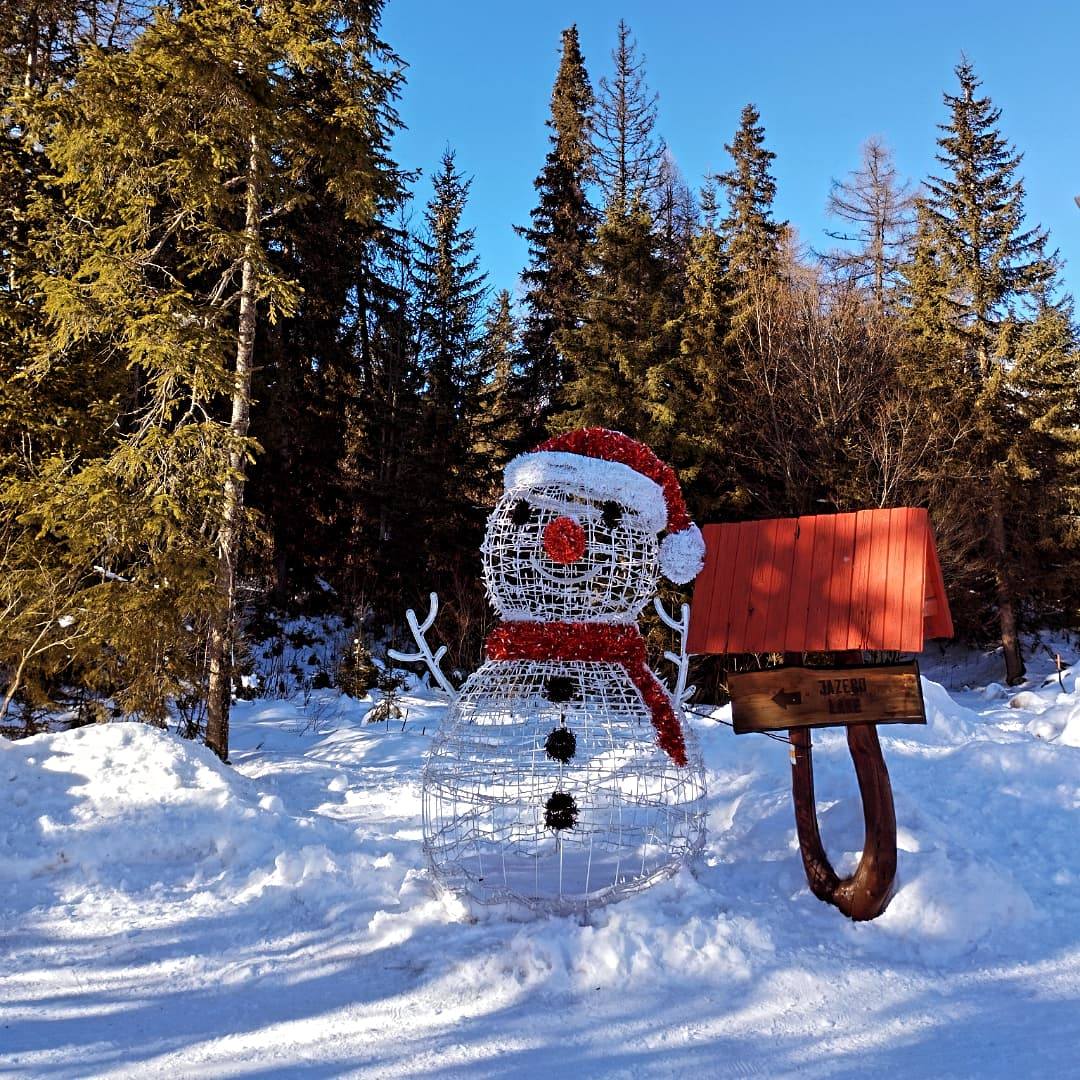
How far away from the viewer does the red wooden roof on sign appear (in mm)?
4094

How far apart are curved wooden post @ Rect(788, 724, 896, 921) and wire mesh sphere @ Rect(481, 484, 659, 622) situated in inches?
49.2

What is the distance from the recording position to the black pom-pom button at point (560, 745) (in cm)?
395

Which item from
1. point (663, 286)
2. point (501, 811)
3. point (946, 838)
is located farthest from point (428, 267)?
point (946, 838)

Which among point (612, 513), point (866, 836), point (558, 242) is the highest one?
point (558, 242)

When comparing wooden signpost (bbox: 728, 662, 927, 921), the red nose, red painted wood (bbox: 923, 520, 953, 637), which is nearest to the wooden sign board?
wooden signpost (bbox: 728, 662, 927, 921)

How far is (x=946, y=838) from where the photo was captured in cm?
464

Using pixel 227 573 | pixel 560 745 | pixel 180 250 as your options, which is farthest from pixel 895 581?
pixel 180 250

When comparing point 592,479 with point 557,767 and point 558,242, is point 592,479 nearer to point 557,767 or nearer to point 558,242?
point 557,767

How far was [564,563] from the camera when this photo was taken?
4121 mm

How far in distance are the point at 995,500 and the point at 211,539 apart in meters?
16.5

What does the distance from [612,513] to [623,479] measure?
7.3 inches

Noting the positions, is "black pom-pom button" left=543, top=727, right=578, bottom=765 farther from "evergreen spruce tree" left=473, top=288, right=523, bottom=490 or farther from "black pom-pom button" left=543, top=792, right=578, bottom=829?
"evergreen spruce tree" left=473, top=288, right=523, bottom=490

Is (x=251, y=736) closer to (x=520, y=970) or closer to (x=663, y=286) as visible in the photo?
(x=520, y=970)

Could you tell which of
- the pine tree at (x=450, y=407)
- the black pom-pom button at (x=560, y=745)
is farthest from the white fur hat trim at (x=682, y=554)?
the pine tree at (x=450, y=407)
